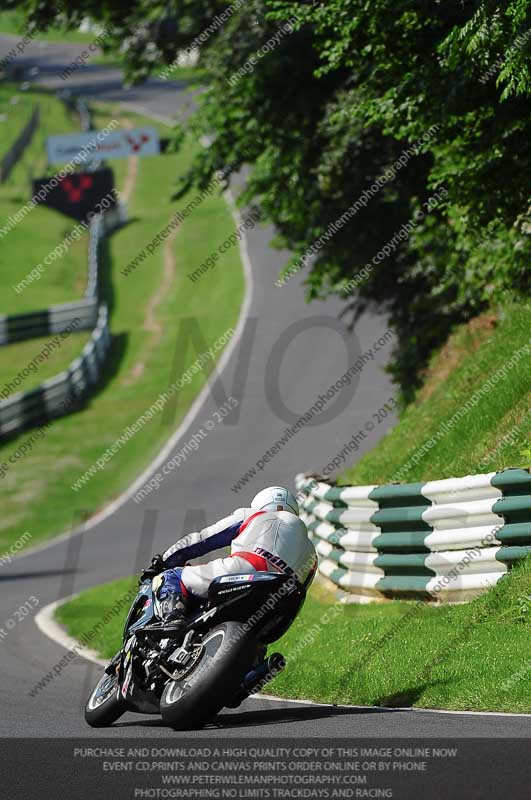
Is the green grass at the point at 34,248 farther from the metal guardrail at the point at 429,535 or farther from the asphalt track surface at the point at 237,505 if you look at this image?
the metal guardrail at the point at 429,535

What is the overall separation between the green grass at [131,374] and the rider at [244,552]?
14863 mm

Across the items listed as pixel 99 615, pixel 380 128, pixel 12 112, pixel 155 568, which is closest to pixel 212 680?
pixel 155 568

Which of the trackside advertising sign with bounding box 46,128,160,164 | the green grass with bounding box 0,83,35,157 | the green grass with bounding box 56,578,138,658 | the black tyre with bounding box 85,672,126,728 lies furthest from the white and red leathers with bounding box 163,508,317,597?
the green grass with bounding box 0,83,35,157

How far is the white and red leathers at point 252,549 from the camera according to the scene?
727 centimetres

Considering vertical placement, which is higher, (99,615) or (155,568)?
(155,568)

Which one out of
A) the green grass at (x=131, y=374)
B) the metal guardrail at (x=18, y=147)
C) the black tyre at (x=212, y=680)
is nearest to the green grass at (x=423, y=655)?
the black tyre at (x=212, y=680)

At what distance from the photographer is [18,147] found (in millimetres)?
63656

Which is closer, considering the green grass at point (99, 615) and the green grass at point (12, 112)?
the green grass at point (99, 615)

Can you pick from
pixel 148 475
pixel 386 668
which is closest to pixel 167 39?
pixel 148 475

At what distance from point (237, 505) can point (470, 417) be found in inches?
449

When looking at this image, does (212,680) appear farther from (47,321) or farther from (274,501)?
(47,321)

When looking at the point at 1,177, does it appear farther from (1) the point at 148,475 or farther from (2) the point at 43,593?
(2) the point at 43,593

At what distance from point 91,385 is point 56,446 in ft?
14.5

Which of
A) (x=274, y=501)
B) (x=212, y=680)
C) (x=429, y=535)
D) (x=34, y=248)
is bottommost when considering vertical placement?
(x=34, y=248)
